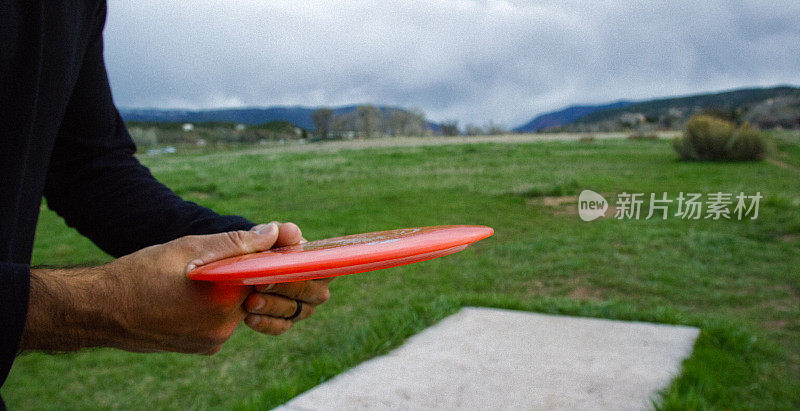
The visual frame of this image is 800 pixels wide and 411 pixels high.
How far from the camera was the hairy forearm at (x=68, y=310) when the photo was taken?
0.89 meters

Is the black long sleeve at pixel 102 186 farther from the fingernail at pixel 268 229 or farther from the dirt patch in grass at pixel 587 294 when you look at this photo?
the dirt patch in grass at pixel 587 294

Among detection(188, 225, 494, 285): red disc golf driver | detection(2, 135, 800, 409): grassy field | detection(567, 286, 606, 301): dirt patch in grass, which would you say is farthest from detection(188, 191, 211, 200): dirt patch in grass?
detection(188, 225, 494, 285): red disc golf driver

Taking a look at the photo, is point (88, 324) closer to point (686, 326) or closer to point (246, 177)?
point (686, 326)

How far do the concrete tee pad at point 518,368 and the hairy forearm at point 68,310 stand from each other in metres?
1.55

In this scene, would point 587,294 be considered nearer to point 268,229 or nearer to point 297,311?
point 297,311

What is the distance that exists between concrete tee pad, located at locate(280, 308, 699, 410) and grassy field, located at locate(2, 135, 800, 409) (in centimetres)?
15

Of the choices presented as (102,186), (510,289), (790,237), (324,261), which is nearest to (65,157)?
(102,186)

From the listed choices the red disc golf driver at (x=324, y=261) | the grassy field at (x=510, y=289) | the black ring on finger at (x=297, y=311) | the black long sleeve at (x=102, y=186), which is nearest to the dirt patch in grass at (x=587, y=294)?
the grassy field at (x=510, y=289)

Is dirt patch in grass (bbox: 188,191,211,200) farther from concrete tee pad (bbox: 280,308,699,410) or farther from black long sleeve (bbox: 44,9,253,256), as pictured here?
black long sleeve (bbox: 44,9,253,256)

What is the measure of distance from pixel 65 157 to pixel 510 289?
3.63 m

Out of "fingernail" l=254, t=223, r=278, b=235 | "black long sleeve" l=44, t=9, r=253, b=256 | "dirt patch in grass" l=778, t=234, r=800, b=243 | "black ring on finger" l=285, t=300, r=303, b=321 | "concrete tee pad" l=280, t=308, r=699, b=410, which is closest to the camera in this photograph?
"fingernail" l=254, t=223, r=278, b=235

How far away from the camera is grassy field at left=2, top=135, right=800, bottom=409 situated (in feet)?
9.55

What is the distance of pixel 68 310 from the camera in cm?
92

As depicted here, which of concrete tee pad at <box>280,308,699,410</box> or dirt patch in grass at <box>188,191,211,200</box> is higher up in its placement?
dirt patch in grass at <box>188,191,211,200</box>
